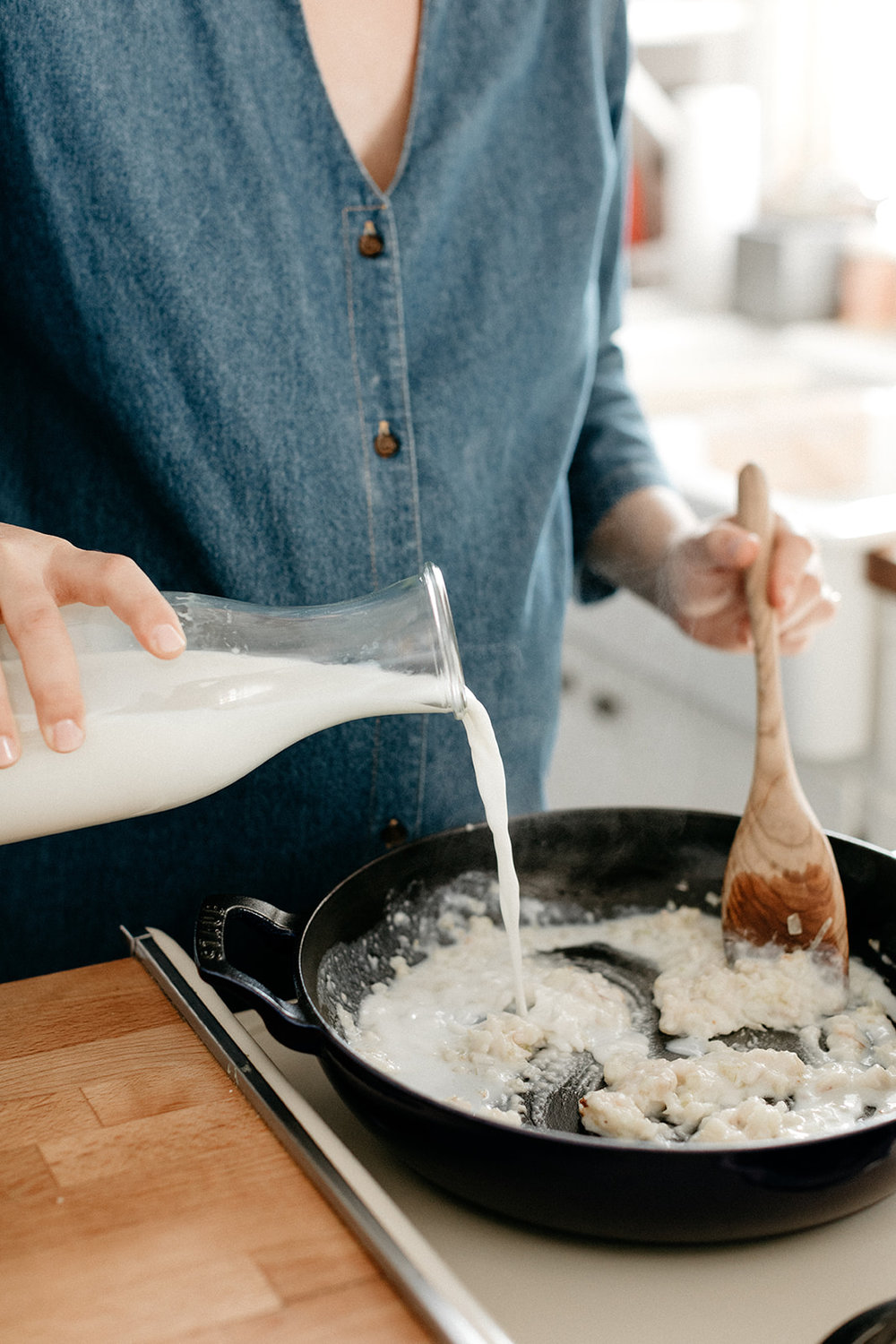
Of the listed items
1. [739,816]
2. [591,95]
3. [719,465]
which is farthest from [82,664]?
[719,465]

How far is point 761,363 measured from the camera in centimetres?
247

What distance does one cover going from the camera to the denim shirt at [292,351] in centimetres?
87

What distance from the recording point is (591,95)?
1041 mm

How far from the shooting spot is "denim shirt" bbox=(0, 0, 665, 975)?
0.87 metres

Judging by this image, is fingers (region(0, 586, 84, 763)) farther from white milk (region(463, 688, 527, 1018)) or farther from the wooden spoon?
the wooden spoon

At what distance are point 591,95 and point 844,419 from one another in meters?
1.33

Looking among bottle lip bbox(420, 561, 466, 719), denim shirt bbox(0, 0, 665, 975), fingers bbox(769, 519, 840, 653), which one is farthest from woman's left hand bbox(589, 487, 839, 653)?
bottle lip bbox(420, 561, 466, 719)

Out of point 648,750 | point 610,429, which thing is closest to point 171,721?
point 610,429

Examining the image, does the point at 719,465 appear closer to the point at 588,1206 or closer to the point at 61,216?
the point at 61,216

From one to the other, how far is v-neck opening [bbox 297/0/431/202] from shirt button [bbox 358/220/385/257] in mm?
23

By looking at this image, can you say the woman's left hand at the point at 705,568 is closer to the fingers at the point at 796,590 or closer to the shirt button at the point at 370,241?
the fingers at the point at 796,590

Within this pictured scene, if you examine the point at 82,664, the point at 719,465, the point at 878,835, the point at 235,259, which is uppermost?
the point at 235,259

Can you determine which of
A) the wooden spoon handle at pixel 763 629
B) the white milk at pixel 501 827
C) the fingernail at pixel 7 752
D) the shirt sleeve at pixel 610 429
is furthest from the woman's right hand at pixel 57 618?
the shirt sleeve at pixel 610 429

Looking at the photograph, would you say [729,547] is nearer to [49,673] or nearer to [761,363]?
[49,673]
